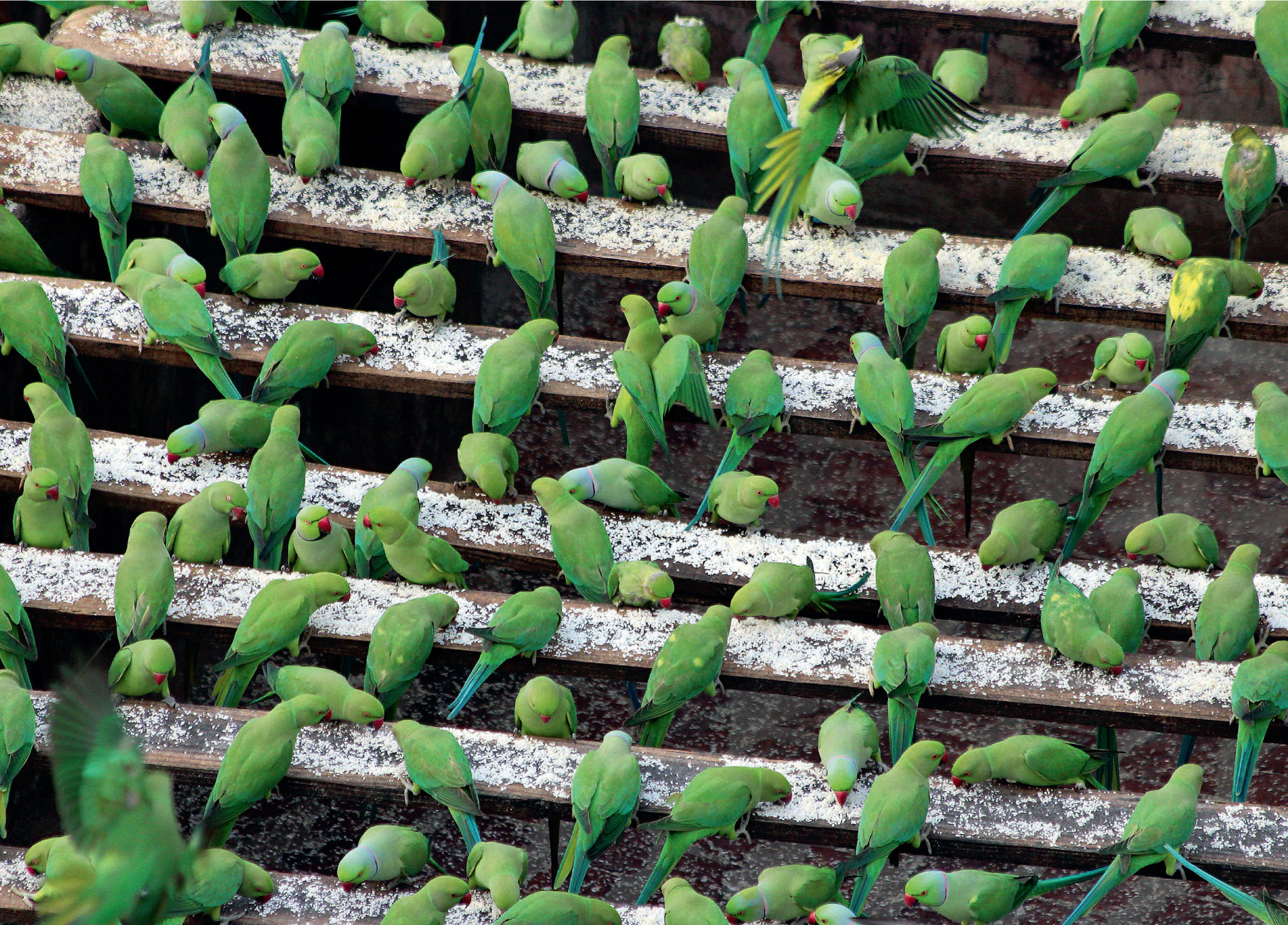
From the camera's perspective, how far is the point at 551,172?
6.08m

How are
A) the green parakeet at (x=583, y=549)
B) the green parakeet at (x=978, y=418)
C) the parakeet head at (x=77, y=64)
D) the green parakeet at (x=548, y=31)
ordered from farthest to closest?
1. the green parakeet at (x=548, y=31)
2. the parakeet head at (x=77, y=64)
3. the green parakeet at (x=978, y=418)
4. the green parakeet at (x=583, y=549)

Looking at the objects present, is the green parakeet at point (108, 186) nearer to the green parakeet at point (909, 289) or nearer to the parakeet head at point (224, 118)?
the parakeet head at point (224, 118)

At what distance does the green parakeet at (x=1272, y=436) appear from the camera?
5.15 m

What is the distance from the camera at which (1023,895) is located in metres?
4.51

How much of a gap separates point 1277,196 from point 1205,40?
0.81m

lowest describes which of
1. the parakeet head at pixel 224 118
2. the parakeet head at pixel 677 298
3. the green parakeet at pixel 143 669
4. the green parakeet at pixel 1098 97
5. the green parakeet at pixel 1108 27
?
the green parakeet at pixel 143 669

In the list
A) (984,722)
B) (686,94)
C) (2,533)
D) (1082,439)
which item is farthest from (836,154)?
(2,533)

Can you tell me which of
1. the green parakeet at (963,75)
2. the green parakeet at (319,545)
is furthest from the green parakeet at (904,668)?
the green parakeet at (963,75)

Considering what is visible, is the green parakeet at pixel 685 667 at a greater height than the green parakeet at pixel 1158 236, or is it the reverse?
the green parakeet at pixel 1158 236

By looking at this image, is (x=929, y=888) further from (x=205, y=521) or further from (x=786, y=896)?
(x=205, y=521)

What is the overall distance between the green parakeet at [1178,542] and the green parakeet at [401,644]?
2.29 metres

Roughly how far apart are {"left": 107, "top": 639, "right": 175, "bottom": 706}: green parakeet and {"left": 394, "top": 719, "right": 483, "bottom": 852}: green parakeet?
77 centimetres

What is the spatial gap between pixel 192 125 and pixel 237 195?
47cm

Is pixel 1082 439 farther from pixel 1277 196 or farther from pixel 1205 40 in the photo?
pixel 1205 40
